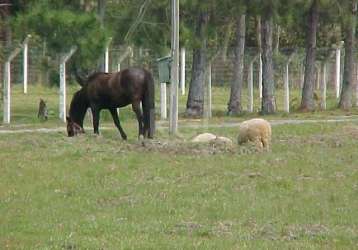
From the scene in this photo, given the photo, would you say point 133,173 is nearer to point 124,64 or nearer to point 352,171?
point 352,171

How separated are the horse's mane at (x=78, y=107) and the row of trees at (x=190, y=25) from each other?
3.34 m

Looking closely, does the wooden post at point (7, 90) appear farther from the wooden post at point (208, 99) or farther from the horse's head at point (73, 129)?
the wooden post at point (208, 99)

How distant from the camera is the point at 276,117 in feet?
109

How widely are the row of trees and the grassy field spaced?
16.4 ft

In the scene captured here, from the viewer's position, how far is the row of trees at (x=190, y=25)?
1038 inches

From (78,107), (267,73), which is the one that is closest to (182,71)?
(267,73)

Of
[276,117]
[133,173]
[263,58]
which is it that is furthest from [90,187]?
[263,58]

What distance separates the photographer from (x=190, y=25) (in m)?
34.0

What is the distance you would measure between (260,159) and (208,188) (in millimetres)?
4050

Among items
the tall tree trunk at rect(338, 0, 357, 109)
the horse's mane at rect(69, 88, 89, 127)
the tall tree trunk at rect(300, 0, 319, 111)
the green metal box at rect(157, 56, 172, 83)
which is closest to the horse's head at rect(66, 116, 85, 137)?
the horse's mane at rect(69, 88, 89, 127)

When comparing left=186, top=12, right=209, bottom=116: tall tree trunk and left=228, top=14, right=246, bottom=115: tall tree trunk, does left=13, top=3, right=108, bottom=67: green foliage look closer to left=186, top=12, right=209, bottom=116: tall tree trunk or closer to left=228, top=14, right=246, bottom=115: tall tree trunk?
left=186, top=12, right=209, bottom=116: tall tree trunk

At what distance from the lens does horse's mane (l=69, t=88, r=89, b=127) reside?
23.0 m

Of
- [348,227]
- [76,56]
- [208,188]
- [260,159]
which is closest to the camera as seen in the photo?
[348,227]

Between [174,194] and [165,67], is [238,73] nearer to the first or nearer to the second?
[165,67]
